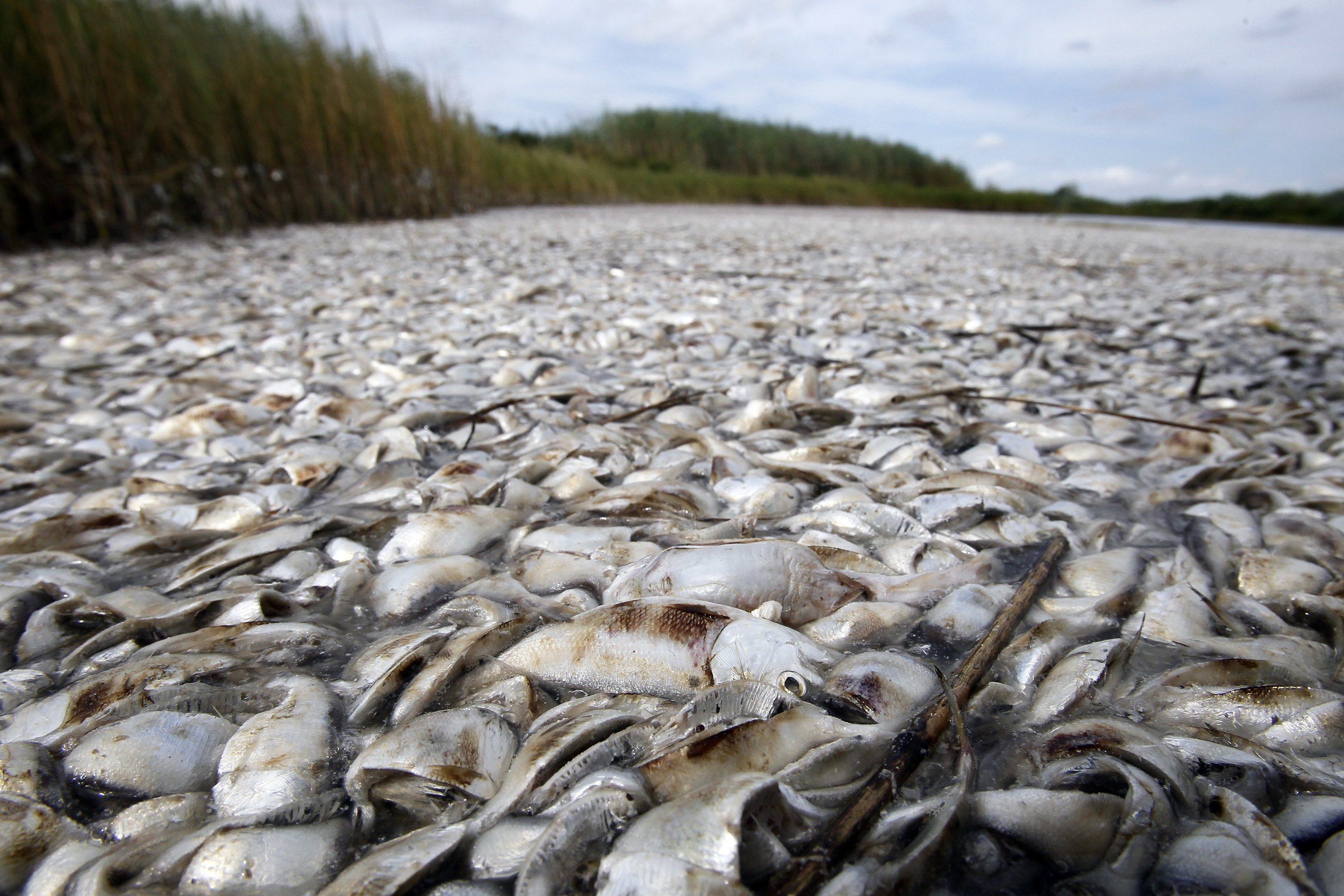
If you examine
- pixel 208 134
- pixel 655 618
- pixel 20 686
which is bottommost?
pixel 20 686

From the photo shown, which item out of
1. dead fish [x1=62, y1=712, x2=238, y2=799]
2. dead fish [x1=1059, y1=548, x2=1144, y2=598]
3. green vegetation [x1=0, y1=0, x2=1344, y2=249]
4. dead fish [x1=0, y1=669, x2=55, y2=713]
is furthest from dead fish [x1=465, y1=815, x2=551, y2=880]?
green vegetation [x1=0, y1=0, x2=1344, y2=249]

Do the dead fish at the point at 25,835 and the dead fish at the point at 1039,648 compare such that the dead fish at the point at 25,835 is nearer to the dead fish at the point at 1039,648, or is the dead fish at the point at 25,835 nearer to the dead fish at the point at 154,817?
the dead fish at the point at 154,817

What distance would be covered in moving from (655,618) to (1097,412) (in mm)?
1472

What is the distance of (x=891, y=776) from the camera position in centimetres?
74

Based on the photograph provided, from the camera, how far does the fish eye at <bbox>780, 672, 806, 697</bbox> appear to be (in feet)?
2.86

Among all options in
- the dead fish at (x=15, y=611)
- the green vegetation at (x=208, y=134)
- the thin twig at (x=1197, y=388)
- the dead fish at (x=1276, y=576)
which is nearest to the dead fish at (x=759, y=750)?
the dead fish at (x=1276, y=576)

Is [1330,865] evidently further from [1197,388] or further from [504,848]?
[1197,388]

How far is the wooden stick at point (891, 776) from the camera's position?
0.63 m

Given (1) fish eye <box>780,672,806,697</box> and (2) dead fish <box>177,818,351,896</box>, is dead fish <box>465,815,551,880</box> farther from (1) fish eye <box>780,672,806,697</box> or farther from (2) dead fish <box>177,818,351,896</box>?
(1) fish eye <box>780,672,806,697</box>

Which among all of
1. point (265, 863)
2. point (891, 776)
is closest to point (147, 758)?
point (265, 863)

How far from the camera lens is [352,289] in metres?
3.92

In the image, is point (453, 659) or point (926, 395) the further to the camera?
point (926, 395)

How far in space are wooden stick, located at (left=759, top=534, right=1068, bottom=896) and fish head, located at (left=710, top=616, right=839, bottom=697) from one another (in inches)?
5.2

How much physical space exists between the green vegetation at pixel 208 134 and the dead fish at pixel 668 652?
619cm
